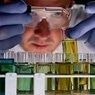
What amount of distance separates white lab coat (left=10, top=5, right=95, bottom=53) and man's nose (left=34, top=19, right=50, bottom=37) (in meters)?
0.09

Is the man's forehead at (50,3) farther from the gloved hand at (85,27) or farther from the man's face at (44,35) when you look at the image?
the gloved hand at (85,27)

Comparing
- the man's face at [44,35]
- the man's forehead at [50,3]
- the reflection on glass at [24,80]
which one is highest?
the man's forehead at [50,3]

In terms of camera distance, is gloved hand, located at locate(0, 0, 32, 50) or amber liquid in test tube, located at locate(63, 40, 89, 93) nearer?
gloved hand, located at locate(0, 0, 32, 50)

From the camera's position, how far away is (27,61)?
1211mm

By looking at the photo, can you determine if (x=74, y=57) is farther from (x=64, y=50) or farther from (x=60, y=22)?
(x=60, y=22)

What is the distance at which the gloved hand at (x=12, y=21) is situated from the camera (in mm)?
1117

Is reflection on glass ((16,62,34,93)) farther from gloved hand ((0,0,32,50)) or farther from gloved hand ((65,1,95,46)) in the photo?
gloved hand ((65,1,95,46))

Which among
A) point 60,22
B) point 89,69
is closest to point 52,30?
point 60,22

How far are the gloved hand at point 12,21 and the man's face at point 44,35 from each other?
1.8 inches

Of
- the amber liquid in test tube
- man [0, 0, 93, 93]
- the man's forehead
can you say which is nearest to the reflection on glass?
man [0, 0, 93, 93]

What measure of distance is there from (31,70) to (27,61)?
61 mm

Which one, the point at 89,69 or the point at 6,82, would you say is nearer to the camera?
the point at 6,82

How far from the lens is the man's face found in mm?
1204

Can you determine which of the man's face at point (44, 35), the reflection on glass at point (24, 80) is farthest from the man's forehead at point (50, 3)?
the reflection on glass at point (24, 80)
